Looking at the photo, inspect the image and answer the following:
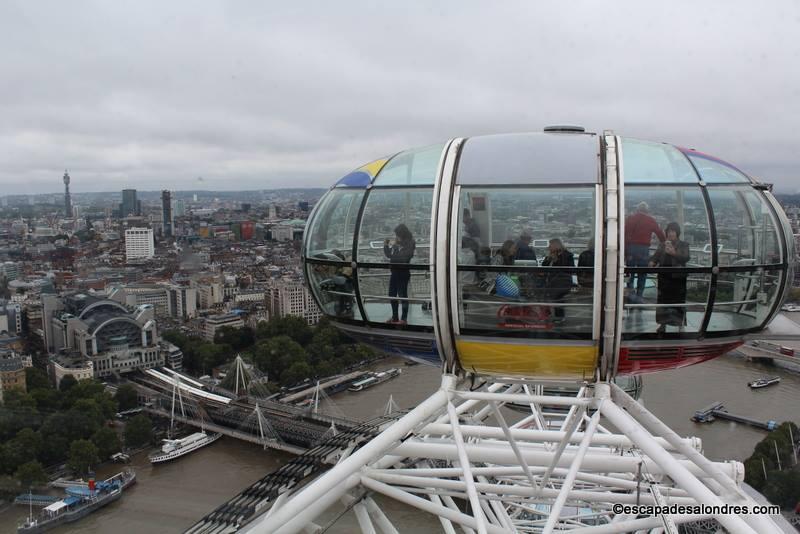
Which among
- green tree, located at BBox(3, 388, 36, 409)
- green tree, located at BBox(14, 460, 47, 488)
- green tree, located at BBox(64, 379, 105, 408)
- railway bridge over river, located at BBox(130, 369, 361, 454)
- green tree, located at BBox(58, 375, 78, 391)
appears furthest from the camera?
green tree, located at BBox(58, 375, 78, 391)

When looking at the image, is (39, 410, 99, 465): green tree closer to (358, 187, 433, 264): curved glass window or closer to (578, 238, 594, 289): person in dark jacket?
(358, 187, 433, 264): curved glass window

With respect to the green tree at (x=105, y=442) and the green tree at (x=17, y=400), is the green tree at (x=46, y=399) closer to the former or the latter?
the green tree at (x=17, y=400)

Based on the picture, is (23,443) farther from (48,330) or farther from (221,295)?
(221,295)

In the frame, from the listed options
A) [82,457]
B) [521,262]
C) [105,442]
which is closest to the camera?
[521,262]

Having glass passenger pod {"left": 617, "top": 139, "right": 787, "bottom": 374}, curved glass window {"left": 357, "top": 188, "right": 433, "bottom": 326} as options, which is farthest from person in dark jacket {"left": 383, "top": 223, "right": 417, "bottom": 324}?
glass passenger pod {"left": 617, "top": 139, "right": 787, "bottom": 374}

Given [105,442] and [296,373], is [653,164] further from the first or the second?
[296,373]

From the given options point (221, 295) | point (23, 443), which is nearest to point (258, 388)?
point (23, 443)

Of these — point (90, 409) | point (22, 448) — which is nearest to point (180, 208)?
point (90, 409)
